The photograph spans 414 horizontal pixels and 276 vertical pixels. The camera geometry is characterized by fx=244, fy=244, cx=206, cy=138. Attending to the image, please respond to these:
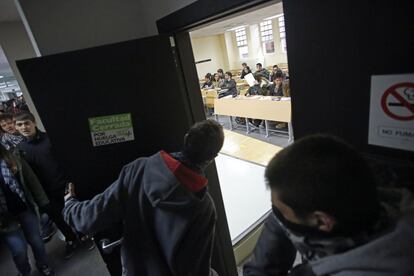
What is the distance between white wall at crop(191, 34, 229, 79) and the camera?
1421 centimetres

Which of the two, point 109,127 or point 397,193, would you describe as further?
point 109,127

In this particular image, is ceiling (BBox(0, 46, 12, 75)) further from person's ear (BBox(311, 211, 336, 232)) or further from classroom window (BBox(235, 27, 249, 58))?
classroom window (BBox(235, 27, 249, 58))

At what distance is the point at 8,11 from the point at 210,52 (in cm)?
1239

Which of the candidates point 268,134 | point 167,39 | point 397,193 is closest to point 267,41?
point 268,134

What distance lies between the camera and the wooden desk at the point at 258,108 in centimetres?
438

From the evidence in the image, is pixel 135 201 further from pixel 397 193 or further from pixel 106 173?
pixel 397 193

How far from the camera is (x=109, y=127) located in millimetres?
1484

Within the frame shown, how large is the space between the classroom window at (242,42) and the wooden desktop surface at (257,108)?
29.9 ft

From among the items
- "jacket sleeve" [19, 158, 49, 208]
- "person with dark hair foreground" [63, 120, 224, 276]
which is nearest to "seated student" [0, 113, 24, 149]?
"jacket sleeve" [19, 158, 49, 208]

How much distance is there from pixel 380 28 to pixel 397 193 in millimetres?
415

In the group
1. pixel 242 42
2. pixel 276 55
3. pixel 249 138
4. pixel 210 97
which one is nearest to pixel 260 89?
pixel 210 97

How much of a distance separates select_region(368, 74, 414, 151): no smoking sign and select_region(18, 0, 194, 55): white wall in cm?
93

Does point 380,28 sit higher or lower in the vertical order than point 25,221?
higher

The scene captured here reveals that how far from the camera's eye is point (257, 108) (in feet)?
16.1
